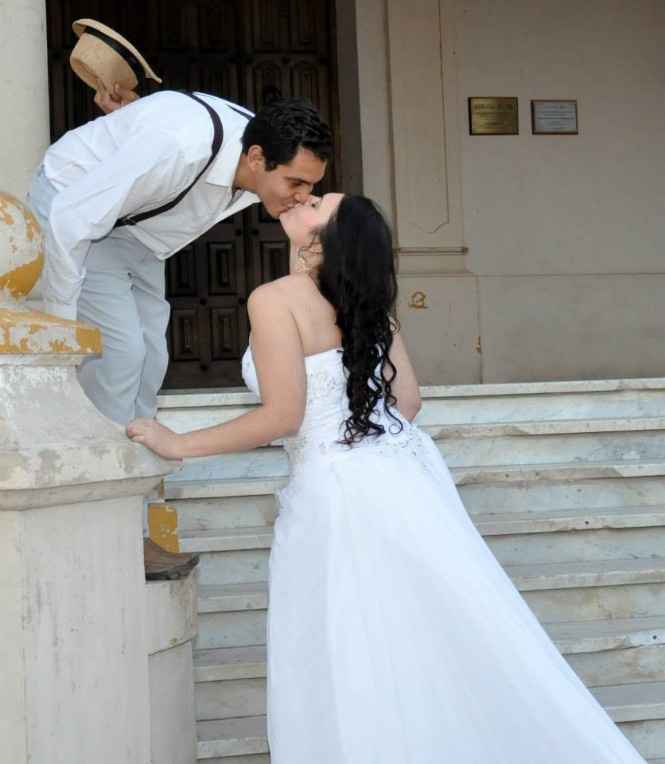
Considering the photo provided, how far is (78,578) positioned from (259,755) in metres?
1.64

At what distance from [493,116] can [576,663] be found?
177 inches

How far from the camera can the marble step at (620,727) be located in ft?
12.7

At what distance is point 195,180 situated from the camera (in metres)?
3.73

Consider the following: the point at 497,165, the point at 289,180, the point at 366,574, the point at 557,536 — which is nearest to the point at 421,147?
the point at 497,165

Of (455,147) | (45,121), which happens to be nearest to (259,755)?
(45,121)

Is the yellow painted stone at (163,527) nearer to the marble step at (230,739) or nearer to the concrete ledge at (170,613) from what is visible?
the marble step at (230,739)

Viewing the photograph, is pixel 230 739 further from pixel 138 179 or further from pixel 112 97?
pixel 112 97

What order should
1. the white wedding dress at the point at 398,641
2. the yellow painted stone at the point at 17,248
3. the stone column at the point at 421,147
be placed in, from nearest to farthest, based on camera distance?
the yellow painted stone at the point at 17,248 → the white wedding dress at the point at 398,641 → the stone column at the point at 421,147

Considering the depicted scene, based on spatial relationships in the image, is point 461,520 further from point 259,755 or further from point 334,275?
point 259,755

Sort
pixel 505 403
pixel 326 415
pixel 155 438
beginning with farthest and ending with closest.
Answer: pixel 505 403
pixel 326 415
pixel 155 438

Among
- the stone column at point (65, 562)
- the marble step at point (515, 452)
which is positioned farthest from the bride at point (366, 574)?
the marble step at point (515, 452)

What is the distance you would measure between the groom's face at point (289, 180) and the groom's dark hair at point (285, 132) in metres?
0.02

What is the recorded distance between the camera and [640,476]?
16.9 ft

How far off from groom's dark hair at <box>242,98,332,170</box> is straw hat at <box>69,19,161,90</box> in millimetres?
550
